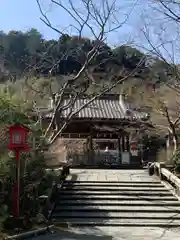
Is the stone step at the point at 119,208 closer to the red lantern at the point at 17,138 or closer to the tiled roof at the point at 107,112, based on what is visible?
the red lantern at the point at 17,138

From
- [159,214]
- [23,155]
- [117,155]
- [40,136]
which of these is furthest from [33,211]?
[117,155]

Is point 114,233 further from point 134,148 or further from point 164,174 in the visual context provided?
point 134,148

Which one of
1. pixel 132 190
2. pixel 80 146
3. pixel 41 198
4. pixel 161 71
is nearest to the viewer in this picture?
pixel 41 198

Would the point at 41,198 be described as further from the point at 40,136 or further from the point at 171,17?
the point at 171,17

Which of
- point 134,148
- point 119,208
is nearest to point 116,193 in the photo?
point 119,208

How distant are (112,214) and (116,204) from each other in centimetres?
88

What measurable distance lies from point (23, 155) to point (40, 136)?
1126 mm

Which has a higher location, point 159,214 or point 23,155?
point 23,155

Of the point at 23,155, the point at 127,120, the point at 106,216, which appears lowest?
the point at 106,216

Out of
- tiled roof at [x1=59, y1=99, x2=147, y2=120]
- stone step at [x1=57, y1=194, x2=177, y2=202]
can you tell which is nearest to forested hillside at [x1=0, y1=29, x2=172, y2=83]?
tiled roof at [x1=59, y1=99, x2=147, y2=120]

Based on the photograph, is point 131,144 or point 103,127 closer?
point 103,127

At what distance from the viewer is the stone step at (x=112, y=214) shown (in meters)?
11.2

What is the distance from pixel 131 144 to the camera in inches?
1193

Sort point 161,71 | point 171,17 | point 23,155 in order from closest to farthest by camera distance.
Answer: point 171,17
point 23,155
point 161,71
